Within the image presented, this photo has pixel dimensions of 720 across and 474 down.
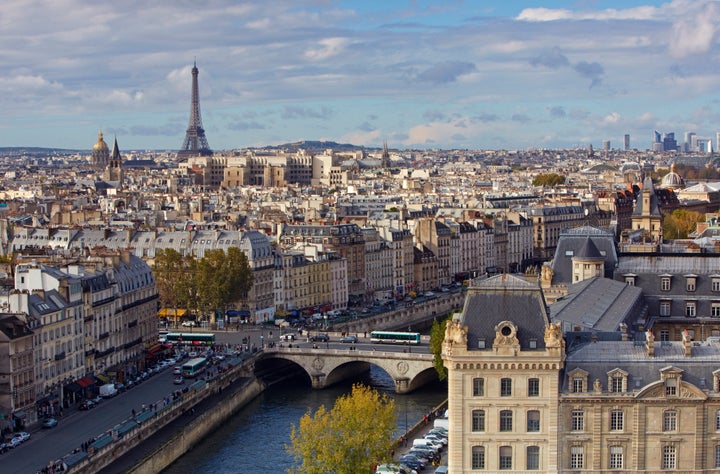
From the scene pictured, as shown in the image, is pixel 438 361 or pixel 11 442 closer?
pixel 11 442

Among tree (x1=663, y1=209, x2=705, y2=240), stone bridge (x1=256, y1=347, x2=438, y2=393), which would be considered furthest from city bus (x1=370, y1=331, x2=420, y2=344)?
tree (x1=663, y1=209, x2=705, y2=240)

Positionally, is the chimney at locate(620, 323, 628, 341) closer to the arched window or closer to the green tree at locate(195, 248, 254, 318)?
the arched window

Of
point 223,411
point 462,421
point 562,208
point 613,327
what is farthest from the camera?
point 562,208

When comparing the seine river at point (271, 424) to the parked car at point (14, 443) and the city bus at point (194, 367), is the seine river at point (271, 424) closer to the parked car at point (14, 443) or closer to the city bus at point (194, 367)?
the city bus at point (194, 367)

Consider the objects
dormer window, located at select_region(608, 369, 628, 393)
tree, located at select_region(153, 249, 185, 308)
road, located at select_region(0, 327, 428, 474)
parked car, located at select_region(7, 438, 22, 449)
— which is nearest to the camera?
dormer window, located at select_region(608, 369, 628, 393)

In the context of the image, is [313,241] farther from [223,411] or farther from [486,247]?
[223,411]

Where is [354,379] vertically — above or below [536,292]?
below

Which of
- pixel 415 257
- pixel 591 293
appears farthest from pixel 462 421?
pixel 415 257

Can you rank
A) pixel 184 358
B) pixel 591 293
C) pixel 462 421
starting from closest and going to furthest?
1. pixel 462 421
2. pixel 591 293
3. pixel 184 358
